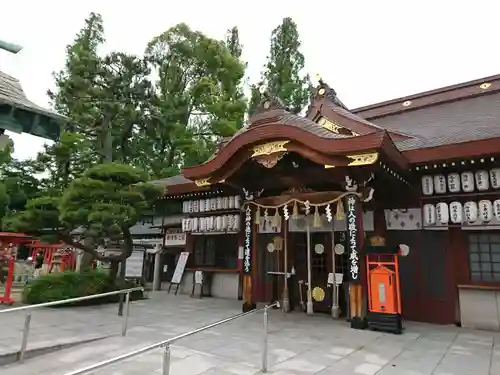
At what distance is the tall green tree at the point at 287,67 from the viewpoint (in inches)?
1003

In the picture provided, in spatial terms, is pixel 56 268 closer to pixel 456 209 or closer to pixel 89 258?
pixel 89 258

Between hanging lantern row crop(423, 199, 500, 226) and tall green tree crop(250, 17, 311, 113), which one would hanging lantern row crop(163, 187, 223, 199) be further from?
tall green tree crop(250, 17, 311, 113)

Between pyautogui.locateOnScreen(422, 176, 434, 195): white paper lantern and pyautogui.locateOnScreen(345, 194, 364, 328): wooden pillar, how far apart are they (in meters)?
1.77

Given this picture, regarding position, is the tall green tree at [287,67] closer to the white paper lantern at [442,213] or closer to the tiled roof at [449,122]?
the tiled roof at [449,122]

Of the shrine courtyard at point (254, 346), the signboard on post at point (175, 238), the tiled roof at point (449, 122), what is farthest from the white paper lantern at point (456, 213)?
the signboard on post at point (175, 238)

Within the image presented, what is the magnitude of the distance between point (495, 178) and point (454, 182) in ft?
2.46

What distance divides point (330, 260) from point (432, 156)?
11.8 feet

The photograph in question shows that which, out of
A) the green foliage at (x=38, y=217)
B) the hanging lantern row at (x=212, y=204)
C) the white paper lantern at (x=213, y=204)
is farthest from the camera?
the white paper lantern at (x=213, y=204)

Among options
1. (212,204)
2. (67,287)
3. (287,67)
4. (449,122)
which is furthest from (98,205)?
(287,67)

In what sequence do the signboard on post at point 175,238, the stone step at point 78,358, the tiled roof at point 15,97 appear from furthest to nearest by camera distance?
the signboard on post at point 175,238, the stone step at point 78,358, the tiled roof at point 15,97

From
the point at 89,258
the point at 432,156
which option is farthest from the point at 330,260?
the point at 89,258

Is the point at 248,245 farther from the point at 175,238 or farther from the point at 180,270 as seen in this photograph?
the point at 175,238

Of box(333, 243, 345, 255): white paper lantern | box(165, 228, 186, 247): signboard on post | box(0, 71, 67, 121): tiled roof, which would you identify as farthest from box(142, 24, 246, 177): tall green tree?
box(0, 71, 67, 121): tiled roof

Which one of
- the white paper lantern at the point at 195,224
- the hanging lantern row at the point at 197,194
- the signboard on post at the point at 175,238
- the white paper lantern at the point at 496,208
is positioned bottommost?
the signboard on post at the point at 175,238
